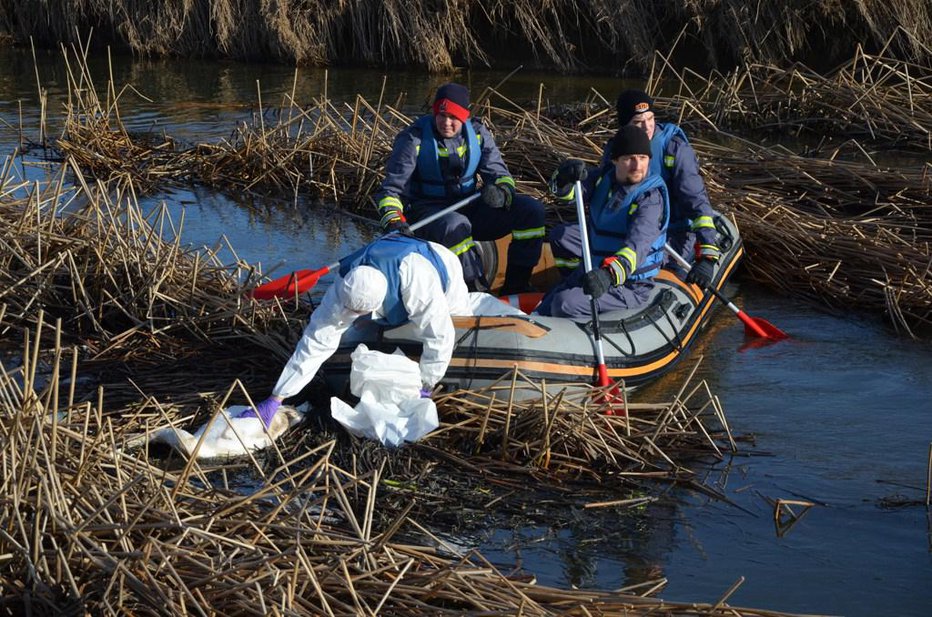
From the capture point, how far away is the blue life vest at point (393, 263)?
596 cm

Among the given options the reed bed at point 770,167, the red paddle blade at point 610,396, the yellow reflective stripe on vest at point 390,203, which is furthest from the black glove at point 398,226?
the reed bed at point 770,167

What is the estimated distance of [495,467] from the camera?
5.88 m

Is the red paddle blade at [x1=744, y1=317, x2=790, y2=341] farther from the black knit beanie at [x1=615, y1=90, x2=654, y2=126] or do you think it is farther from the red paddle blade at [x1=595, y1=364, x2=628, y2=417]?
the red paddle blade at [x1=595, y1=364, x2=628, y2=417]

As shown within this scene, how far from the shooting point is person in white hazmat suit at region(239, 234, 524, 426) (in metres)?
5.85

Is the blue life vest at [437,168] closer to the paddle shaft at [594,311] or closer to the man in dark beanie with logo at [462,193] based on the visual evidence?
the man in dark beanie with logo at [462,193]

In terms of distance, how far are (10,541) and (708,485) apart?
322 cm

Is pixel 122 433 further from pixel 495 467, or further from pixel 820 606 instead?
pixel 820 606

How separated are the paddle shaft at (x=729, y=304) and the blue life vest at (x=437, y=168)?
1377 millimetres

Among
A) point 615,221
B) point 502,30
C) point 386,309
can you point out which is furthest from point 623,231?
point 502,30

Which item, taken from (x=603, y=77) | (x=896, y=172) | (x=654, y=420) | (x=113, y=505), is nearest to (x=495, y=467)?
(x=654, y=420)

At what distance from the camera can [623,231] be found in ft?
24.0

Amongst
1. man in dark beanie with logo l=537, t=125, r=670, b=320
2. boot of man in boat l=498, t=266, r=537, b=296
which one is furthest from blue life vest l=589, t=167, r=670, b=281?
boot of man in boat l=498, t=266, r=537, b=296

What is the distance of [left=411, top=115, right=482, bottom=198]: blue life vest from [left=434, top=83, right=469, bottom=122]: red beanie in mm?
191

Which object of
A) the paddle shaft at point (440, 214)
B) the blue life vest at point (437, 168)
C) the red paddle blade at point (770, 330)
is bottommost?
the red paddle blade at point (770, 330)
